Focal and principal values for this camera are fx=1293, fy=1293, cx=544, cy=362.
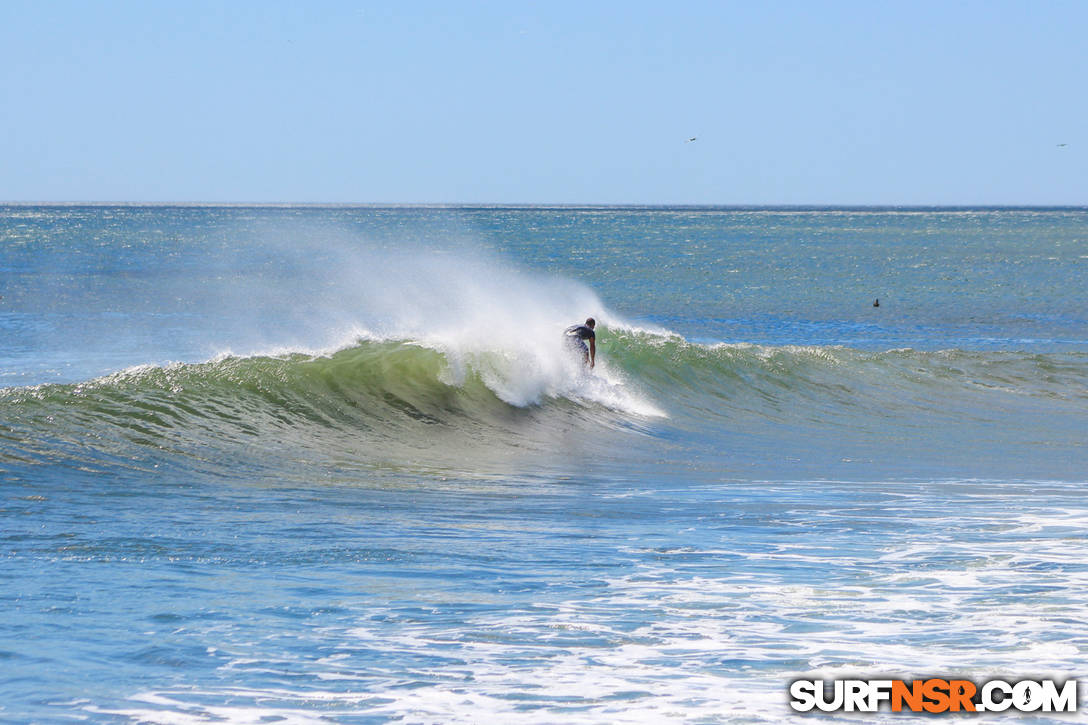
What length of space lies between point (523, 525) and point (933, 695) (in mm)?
5015

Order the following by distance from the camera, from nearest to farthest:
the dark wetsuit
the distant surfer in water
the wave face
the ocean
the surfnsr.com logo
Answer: the surfnsr.com logo → the ocean → the wave face → the distant surfer in water → the dark wetsuit

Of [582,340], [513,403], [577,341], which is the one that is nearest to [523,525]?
[513,403]

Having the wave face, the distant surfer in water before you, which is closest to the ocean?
the wave face

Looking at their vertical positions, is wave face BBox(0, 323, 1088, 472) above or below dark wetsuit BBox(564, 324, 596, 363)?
below

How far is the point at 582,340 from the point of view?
2227cm

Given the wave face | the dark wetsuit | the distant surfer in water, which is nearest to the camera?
the wave face

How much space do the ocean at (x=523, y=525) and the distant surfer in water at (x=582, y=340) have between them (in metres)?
0.27

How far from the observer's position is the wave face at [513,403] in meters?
16.2

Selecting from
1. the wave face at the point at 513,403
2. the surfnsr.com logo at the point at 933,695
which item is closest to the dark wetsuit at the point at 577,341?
the wave face at the point at 513,403

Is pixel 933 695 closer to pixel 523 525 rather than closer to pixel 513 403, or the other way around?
pixel 523 525

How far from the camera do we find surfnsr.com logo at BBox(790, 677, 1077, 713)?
6.60 meters

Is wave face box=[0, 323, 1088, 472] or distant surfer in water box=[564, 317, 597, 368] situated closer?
wave face box=[0, 323, 1088, 472]

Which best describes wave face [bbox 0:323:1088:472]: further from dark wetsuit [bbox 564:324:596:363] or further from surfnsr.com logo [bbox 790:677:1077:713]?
surfnsr.com logo [bbox 790:677:1077:713]

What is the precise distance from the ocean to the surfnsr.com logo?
0.13m
